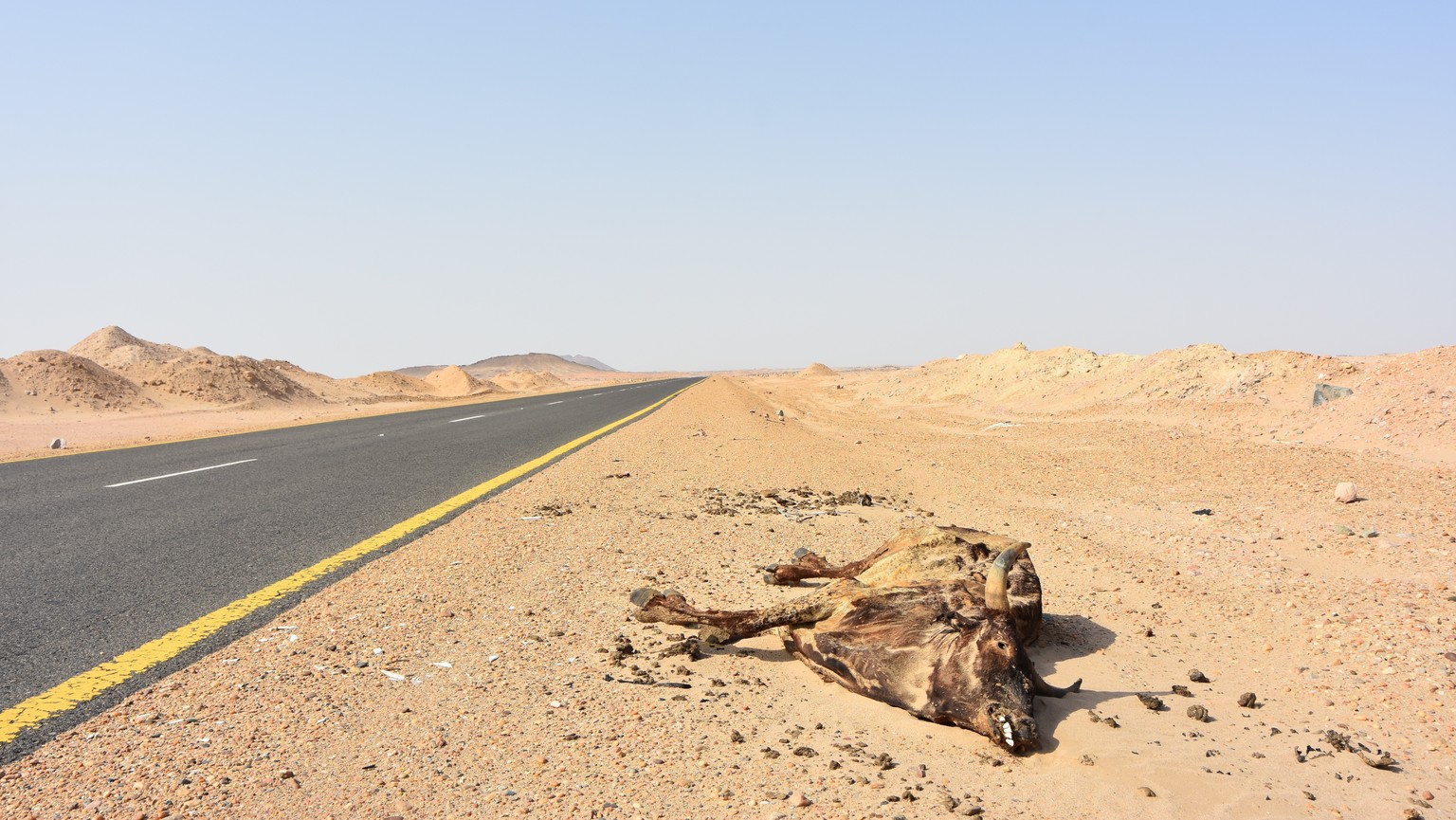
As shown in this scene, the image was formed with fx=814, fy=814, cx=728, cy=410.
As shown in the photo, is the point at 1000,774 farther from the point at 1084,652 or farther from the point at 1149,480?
the point at 1149,480

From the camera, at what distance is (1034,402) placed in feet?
70.3

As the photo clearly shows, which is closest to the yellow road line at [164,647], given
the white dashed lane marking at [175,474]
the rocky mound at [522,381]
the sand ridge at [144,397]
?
the white dashed lane marking at [175,474]

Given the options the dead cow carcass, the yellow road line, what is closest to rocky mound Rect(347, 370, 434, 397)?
the yellow road line

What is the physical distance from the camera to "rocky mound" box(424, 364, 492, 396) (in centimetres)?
5150

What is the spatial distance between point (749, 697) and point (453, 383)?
5250cm

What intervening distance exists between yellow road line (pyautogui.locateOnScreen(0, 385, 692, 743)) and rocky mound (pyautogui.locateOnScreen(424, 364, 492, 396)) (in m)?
46.8

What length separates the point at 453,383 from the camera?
172 feet

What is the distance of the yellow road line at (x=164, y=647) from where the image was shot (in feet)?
9.78

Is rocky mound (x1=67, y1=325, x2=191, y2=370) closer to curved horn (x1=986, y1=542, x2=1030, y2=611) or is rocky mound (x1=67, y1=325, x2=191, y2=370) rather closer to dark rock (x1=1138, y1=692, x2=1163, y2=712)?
curved horn (x1=986, y1=542, x2=1030, y2=611)

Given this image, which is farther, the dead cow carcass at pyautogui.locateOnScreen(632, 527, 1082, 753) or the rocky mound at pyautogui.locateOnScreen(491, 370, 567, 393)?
the rocky mound at pyautogui.locateOnScreen(491, 370, 567, 393)

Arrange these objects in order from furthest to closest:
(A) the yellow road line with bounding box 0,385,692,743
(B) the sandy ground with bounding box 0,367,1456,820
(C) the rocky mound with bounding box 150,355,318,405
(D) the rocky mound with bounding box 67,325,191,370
→ (D) the rocky mound with bounding box 67,325,191,370, (C) the rocky mound with bounding box 150,355,318,405, (A) the yellow road line with bounding box 0,385,692,743, (B) the sandy ground with bounding box 0,367,1456,820

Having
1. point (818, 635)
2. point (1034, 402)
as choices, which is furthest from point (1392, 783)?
point (1034, 402)

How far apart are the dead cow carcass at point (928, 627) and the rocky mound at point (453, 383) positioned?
49441 mm

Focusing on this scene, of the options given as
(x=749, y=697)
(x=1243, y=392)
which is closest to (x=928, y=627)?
(x=749, y=697)
